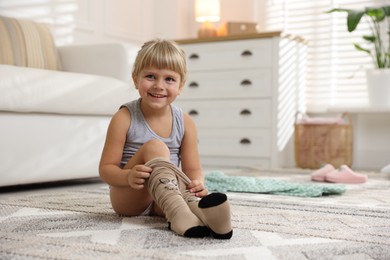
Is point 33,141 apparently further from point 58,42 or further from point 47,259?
point 58,42

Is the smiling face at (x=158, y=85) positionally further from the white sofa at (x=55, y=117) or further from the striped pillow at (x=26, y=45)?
the striped pillow at (x=26, y=45)

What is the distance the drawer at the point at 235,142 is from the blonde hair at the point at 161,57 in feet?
6.84

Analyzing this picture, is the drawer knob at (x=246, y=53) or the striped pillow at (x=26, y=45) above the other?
the striped pillow at (x=26, y=45)

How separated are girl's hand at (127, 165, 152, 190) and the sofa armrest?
1.42 m

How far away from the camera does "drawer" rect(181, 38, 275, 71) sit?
11.1ft

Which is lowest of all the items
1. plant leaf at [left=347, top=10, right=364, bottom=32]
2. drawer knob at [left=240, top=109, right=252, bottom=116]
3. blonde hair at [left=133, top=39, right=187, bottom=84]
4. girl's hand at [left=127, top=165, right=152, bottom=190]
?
drawer knob at [left=240, top=109, right=252, bottom=116]

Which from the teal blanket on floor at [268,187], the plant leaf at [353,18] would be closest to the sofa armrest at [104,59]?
the teal blanket on floor at [268,187]

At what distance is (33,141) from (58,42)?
1.53m

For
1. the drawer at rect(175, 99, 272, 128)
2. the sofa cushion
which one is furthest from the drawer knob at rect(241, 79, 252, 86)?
the sofa cushion

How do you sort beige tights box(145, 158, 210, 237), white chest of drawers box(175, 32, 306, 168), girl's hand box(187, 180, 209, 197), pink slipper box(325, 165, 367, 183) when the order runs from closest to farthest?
beige tights box(145, 158, 210, 237) → girl's hand box(187, 180, 209, 197) → pink slipper box(325, 165, 367, 183) → white chest of drawers box(175, 32, 306, 168)

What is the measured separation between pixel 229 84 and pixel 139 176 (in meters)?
2.33

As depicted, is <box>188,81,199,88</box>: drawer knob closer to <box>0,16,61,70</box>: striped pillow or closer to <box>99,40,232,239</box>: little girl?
<box>0,16,61,70</box>: striped pillow

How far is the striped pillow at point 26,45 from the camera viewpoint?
→ 99.7 inches

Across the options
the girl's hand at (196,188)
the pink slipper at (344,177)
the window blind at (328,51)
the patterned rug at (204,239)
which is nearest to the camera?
the patterned rug at (204,239)
